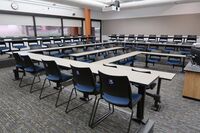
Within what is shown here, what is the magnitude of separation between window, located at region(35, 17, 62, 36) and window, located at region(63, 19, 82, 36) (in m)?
0.52

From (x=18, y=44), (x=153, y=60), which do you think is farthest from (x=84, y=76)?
(x=18, y=44)

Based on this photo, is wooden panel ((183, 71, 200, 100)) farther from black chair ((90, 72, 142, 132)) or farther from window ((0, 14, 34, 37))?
window ((0, 14, 34, 37))

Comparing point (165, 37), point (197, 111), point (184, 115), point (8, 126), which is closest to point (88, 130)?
point (8, 126)

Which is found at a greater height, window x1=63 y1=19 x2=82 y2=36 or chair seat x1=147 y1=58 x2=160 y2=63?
window x1=63 y1=19 x2=82 y2=36

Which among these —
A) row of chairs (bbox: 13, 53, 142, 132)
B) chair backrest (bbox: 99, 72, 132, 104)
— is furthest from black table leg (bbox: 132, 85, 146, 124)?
chair backrest (bbox: 99, 72, 132, 104)

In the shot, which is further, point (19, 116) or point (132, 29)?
point (132, 29)

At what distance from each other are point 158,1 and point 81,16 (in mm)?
5911

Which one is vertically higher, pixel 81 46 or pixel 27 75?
pixel 81 46

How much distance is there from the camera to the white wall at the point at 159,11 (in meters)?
8.91

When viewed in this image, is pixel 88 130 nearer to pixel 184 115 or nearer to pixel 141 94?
pixel 141 94

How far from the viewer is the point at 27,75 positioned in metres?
4.65

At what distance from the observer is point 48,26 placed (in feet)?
31.8

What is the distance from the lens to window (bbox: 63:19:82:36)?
10.6 m

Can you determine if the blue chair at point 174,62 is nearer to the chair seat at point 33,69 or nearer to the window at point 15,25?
the chair seat at point 33,69
